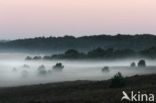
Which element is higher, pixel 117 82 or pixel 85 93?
pixel 117 82

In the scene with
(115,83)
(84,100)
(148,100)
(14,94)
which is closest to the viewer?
(148,100)

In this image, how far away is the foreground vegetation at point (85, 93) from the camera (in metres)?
59.4

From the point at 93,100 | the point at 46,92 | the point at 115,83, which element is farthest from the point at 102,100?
the point at 46,92

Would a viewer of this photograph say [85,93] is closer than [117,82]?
Yes

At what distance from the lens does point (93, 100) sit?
57438 millimetres

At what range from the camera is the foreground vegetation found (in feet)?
195

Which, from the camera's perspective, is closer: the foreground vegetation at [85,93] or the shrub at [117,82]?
the foreground vegetation at [85,93]

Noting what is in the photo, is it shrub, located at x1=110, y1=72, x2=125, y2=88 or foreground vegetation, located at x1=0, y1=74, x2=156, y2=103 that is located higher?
shrub, located at x1=110, y1=72, x2=125, y2=88

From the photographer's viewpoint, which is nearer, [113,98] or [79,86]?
[113,98]

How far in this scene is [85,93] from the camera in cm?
6881

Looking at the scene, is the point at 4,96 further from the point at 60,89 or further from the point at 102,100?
the point at 102,100

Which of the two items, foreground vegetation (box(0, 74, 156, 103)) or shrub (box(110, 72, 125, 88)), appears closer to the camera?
foreground vegetation (box(0, 74, 156, 103))

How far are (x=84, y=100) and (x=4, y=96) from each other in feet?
97.6

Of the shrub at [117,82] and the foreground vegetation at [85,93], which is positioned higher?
the shrub at [117,82]
